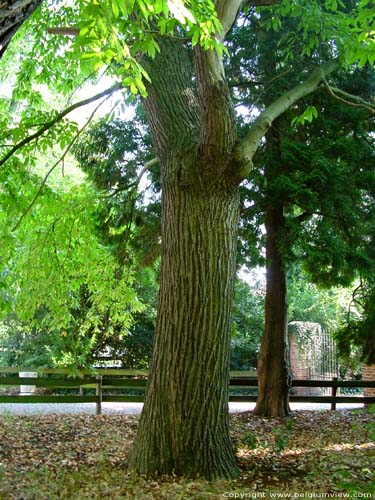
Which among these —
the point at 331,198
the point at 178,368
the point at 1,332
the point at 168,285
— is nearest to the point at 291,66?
the point at 331,198

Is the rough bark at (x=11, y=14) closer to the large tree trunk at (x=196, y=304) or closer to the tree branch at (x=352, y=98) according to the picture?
the large tree trunk at (x=196, y=304)

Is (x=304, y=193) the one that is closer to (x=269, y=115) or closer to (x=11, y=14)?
(x=269, y=115)

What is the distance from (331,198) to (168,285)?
4525mm

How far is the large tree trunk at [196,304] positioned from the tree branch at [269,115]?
0.60ft

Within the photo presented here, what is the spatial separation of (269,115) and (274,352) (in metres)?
6.23

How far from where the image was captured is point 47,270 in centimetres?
858

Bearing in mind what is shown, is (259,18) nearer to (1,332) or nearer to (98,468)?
(98,468)

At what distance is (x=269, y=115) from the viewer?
6.64m

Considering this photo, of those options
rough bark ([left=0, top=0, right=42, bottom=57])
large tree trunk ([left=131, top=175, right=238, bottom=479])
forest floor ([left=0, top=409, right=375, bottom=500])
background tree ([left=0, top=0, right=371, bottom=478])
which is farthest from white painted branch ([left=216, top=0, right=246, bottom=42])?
forest floor ([left=0, top=409, right=375, bottom=500])

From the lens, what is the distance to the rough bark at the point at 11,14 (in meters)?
1.80

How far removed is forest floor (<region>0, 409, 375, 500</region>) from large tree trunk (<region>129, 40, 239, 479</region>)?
0.33 m

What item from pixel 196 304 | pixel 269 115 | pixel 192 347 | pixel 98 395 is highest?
pixel 269 115

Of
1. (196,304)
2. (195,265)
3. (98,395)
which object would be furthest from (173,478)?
(98,395)

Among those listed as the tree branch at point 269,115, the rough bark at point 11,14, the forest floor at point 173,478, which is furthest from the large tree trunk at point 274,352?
the rough bark at point 11,14
